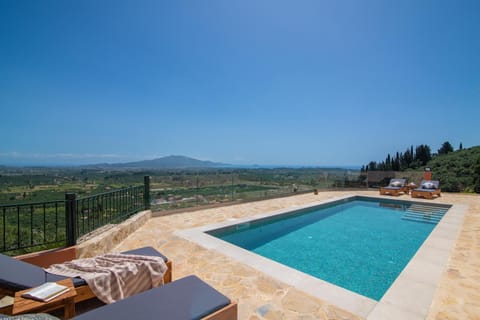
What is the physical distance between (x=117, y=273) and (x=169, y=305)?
2.83 feet

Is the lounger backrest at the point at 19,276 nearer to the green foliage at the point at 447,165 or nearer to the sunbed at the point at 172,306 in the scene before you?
the sunbed at the point at 172,306

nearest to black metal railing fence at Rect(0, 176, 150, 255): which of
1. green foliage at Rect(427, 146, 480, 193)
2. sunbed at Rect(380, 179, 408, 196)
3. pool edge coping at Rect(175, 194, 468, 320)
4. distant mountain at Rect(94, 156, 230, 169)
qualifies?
pool edge coping at Rect(175, 194, 468, 320)

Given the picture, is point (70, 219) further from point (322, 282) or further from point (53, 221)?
point (322, 282)

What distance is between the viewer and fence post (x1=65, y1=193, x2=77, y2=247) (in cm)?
364

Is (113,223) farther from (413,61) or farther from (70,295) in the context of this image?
(413,61)

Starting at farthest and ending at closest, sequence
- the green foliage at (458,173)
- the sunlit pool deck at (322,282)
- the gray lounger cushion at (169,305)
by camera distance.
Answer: the green foliage at (458,173) < the sunlit pool deck at (322,282) < the gray lounger cushion at (169,305)

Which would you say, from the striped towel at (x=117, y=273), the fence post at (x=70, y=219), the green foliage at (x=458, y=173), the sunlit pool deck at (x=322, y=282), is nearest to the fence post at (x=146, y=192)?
the sunlit pool deck at (x=322, y=282)

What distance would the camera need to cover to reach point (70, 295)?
6.23 feet

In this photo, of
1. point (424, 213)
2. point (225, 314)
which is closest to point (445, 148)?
point (424, 213)

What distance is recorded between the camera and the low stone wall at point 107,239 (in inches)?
148

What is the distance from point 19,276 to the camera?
202cm

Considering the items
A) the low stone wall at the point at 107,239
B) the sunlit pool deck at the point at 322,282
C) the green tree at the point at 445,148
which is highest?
the green tree at the point at 445,148

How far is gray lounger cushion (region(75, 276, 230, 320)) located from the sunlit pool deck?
0.64 meters

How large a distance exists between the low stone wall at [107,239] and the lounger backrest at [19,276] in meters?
1.57
